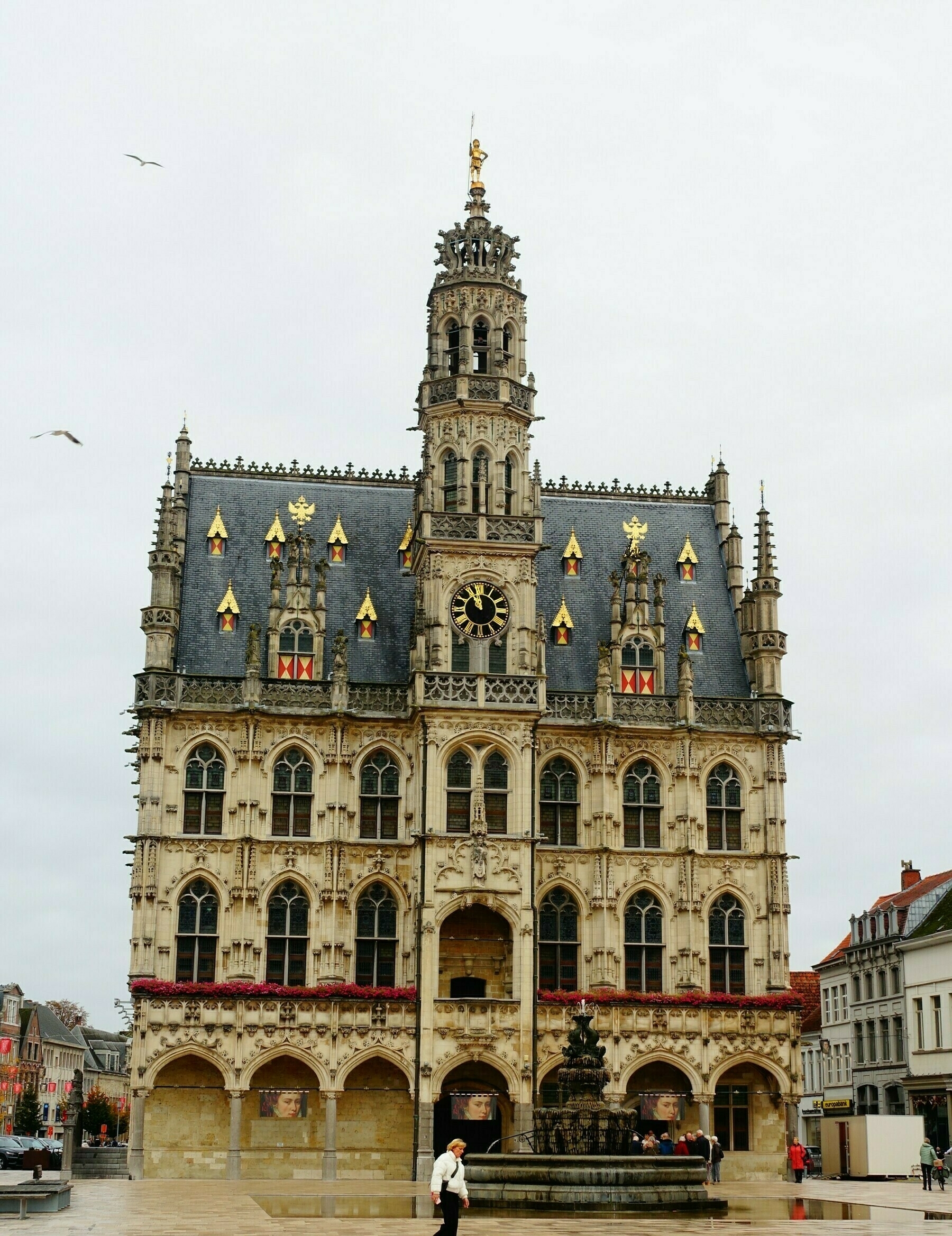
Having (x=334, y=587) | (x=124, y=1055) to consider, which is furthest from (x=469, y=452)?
(x=124, y=1055)

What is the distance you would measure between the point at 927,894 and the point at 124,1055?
130 metres

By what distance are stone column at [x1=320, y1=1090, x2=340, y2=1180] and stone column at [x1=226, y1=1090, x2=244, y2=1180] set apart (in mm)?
2732

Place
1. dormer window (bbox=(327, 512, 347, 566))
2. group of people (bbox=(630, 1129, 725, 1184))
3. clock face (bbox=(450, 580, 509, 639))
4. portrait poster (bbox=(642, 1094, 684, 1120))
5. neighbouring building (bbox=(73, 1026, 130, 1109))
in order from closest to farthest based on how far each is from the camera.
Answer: group of people (bbox=(630, 1129, 725, 1184)), portrait poster (bbox=(642, 1094, 684, 1120)), clock face (bbox=(450, 580, 509, 639)), dormer window (bbox=(327, 512, 347, 566)), neighbouring building (bbox=(73, 1026, 130, 1109))

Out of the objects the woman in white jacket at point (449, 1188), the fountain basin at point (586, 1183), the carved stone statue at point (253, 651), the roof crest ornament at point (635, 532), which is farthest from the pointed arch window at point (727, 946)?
the woman in white jacket at point (449, 1188)

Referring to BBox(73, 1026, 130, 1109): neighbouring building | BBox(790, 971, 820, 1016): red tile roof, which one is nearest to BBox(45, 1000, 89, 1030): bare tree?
BBox(73, 1026, 130, 1109): neighbouring building

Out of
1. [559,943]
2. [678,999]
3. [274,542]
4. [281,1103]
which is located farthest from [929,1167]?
[274,542]

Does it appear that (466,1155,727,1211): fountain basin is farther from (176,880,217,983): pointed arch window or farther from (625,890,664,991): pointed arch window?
(625,890,664,991): pointed arch window

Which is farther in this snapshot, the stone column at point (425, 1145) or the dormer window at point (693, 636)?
the dormer window at point (693, 636)

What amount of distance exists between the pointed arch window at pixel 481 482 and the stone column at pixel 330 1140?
67.8 ft

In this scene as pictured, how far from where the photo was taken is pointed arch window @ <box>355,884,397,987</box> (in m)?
57.2

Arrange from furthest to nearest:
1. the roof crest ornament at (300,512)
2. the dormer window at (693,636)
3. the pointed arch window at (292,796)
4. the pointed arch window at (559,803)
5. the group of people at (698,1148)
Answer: the roof crest ornament at (300,512) < the dormer window at (693,636) < the pointed arch window at (559,803) < the pointed arch window at (292,796) < the group of people at (698,1148)

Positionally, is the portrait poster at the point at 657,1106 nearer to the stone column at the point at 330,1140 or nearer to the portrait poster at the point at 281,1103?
the stone column at the point at 330,1140

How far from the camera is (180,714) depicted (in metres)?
58.0

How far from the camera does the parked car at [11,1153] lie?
207ft
